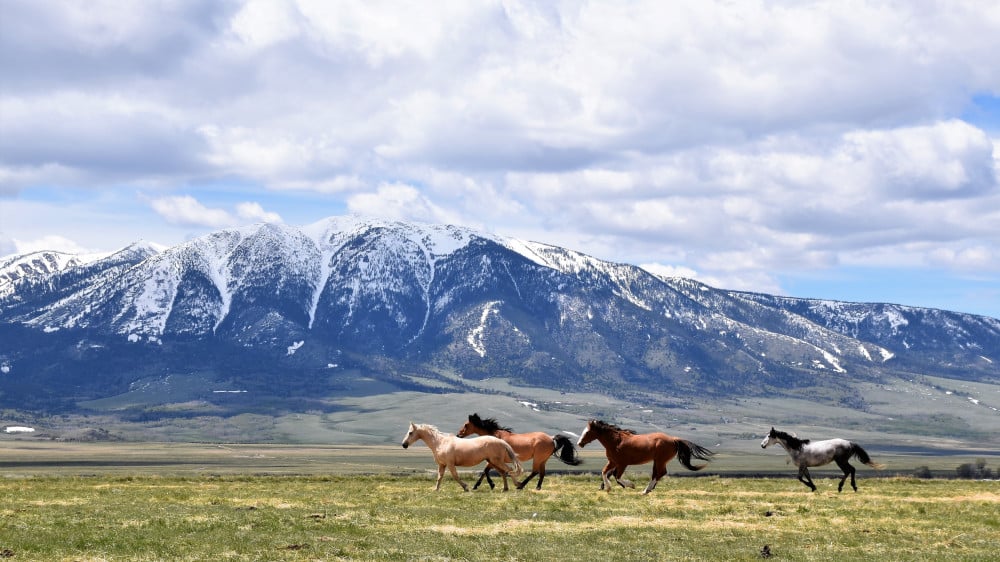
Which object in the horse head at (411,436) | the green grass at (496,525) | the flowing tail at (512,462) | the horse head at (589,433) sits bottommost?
the green grass at (496,525)

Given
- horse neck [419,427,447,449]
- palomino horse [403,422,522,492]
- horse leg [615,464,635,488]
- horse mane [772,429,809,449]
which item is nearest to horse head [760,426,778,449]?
horse mane [772,429,809,449]

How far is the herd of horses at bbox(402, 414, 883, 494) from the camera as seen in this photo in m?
42.1

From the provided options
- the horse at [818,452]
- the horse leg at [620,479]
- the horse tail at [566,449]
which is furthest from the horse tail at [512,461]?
the horse at [818,452]

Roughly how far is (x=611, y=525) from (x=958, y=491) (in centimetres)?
2245

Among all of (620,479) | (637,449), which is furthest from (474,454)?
(637,449)

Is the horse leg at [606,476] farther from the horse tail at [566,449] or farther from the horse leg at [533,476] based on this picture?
the horse leg at [533,476]

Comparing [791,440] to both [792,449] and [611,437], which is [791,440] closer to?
[792,449]

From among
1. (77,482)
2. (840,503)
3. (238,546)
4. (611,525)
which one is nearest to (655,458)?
(840,503)

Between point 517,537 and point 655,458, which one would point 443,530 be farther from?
point 655,458

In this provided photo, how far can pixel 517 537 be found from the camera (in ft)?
90.7

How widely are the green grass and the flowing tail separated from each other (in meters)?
1.51

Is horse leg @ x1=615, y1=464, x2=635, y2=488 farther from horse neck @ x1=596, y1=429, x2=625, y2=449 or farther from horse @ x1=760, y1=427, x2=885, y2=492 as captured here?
horse @ x1=760, y1=427, x2=885, y2=492

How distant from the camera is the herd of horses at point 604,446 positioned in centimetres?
4206

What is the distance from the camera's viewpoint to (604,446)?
143 feet
